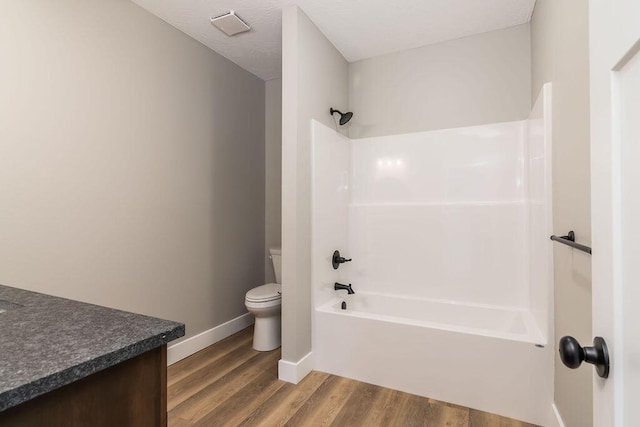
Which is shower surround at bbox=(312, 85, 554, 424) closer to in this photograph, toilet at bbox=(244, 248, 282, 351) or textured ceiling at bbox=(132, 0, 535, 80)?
toilet at bbox=(244, 248, 282, 351)

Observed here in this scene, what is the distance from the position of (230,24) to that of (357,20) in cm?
93

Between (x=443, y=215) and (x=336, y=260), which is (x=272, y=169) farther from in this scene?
(x=443, y=215)

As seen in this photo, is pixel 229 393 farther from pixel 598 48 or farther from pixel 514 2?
pixel 514 2

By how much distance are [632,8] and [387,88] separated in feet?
8.50

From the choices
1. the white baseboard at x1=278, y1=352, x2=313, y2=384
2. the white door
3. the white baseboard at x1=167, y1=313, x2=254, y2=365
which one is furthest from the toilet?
the white door

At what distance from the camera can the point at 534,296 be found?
86.8 inches

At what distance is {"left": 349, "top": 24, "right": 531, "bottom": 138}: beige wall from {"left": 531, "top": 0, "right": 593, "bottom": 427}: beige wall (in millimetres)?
691

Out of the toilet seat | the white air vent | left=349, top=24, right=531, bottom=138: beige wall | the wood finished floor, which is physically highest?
the white air vent

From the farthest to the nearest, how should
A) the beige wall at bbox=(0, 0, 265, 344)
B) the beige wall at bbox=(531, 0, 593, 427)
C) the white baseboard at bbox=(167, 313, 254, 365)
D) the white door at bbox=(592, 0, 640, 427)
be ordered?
the white baseboard at bbox=(167, 313, 254, 365), the beige wall at bbox=(0, 0, 265, 344), the beige wall at bbox=(531, 0, 593, 427), the white door at bbox=(592, 0, 640, 427)

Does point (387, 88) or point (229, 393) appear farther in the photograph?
point (387, 88)

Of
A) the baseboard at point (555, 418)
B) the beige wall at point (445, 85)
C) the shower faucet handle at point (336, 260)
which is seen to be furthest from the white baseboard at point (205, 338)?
→ the baseboard at point (555, 418)

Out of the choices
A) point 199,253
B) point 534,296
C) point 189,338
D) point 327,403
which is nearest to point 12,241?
point 199,253

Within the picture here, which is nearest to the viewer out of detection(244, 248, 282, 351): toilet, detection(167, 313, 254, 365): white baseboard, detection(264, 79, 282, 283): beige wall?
detection(167, 313, 254, 365): white baseboard

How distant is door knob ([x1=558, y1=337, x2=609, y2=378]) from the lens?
55cm
